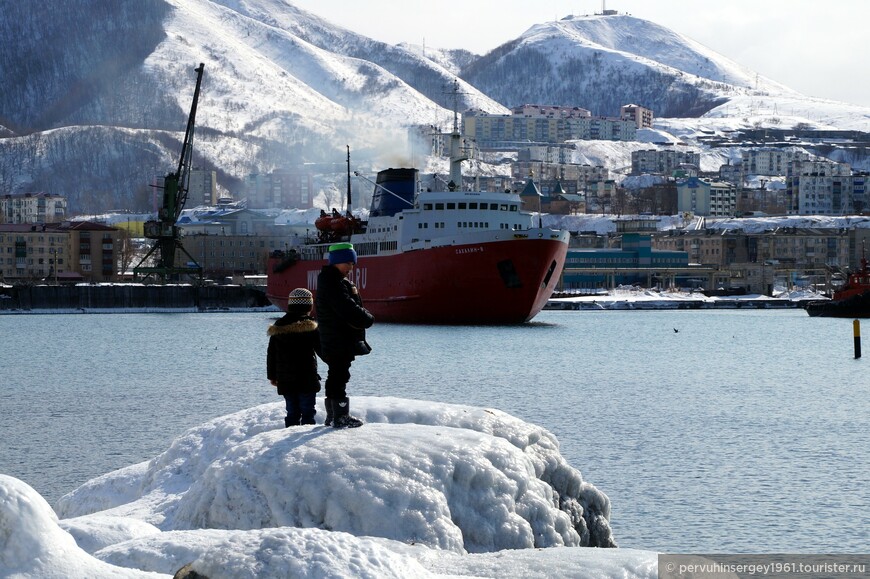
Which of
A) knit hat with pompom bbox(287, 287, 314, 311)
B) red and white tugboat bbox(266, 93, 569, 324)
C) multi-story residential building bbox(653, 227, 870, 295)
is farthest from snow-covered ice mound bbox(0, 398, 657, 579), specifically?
multi-story residential building bbox(653, 227, 870, 295)

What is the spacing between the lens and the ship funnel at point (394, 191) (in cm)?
6144

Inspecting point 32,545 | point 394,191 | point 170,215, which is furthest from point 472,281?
point 170,215

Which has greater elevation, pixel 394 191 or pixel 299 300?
pixel 394 191

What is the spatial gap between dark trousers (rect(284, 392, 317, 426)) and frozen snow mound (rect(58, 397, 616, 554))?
0.78 metres

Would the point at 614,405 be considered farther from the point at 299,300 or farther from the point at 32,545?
the point at 32,545

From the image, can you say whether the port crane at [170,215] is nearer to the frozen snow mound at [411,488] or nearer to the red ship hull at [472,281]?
the red ship hull at [472,281]

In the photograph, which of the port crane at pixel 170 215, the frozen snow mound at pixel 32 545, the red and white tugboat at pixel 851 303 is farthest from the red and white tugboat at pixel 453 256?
the frozen snow mound at pixel 32 545

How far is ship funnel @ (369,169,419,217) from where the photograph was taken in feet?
202

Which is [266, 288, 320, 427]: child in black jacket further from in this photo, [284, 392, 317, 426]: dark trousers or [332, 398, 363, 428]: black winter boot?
[332, 398, 363, 428]: black winter boot

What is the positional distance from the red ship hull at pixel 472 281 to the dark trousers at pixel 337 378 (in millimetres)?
39754

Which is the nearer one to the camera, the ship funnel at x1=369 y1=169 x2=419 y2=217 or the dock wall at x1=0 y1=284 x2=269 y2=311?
the ship funnel at x1=369 y1=169 x2=419 y2=217

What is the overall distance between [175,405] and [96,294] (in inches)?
2842

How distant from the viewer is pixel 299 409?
1007cm

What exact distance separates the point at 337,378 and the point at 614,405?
1700 cm
